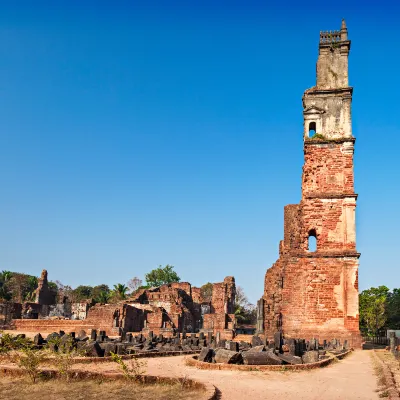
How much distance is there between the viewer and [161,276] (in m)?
70.4

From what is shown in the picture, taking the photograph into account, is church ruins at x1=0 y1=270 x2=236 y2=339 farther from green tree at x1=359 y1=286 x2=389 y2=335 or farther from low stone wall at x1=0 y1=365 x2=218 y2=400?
green tree at x1=359 y1=286 x2=389 y2=335

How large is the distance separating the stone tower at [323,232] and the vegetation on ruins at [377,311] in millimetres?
27200

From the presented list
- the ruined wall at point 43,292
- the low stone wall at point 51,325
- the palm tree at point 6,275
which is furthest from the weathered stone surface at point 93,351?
the palm tree at point 6,275

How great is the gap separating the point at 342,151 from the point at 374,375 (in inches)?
505

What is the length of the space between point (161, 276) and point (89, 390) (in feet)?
212

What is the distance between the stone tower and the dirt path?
804 cm

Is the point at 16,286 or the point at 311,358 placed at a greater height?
the point at 16,286

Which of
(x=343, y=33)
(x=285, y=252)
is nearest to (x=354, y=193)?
(x=285, y=252)

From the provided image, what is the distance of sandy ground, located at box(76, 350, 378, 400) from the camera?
6742 mm

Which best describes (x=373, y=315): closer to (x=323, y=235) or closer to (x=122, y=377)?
(x=323, y=235)

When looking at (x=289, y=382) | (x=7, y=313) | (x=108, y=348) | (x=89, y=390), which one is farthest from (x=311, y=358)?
(x=7, y=313)

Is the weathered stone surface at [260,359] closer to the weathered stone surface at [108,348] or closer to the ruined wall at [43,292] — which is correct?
the weathered stone surface at [108,348]

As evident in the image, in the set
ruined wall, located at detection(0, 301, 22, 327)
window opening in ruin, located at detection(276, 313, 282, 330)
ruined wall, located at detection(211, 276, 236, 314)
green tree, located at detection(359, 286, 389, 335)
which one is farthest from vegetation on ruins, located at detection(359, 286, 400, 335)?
ruined wall, located at detection(0, 301, 22, 327)

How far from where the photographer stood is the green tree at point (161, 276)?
70.2 metres
